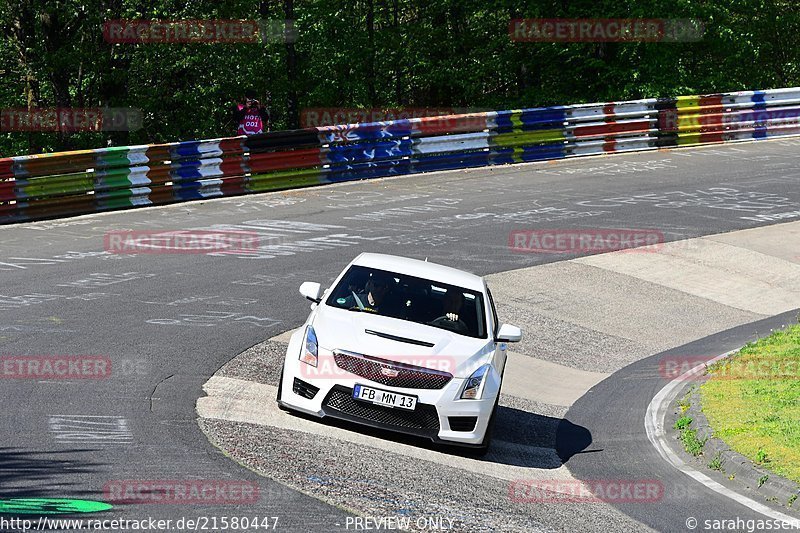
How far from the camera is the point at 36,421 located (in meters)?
9.35

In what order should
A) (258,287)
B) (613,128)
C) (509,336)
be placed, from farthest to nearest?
(613,128)
(258,287)
(509,336)

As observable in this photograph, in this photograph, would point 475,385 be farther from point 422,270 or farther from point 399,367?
point 422,270

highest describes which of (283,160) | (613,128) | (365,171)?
(613,128)

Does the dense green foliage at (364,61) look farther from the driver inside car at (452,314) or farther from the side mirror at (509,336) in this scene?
the side mirror at (509,336)

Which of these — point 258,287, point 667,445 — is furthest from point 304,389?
point 258,287

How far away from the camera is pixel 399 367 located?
9852 millimetres

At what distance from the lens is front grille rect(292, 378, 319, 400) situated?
32.7ft

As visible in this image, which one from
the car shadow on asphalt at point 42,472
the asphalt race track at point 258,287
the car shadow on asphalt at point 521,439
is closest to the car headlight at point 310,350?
the car shadow on asphalt at point 521,439

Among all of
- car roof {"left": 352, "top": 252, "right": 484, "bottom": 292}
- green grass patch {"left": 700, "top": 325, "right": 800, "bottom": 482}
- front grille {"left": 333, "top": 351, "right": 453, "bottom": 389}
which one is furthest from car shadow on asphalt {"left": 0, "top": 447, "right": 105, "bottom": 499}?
green grass patch {"left": 700, "top": 325, "right": 800, "bottom": 482}

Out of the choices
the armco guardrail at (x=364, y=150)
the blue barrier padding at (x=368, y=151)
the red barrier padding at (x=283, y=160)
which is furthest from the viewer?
the blue barrier padding at (x=368, y=151)

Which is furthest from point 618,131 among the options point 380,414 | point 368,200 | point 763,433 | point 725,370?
point 380,414

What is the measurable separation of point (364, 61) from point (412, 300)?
28045 millimetres

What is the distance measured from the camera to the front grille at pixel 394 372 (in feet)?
32.3

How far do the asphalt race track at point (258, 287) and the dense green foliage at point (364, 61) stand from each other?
579cm
